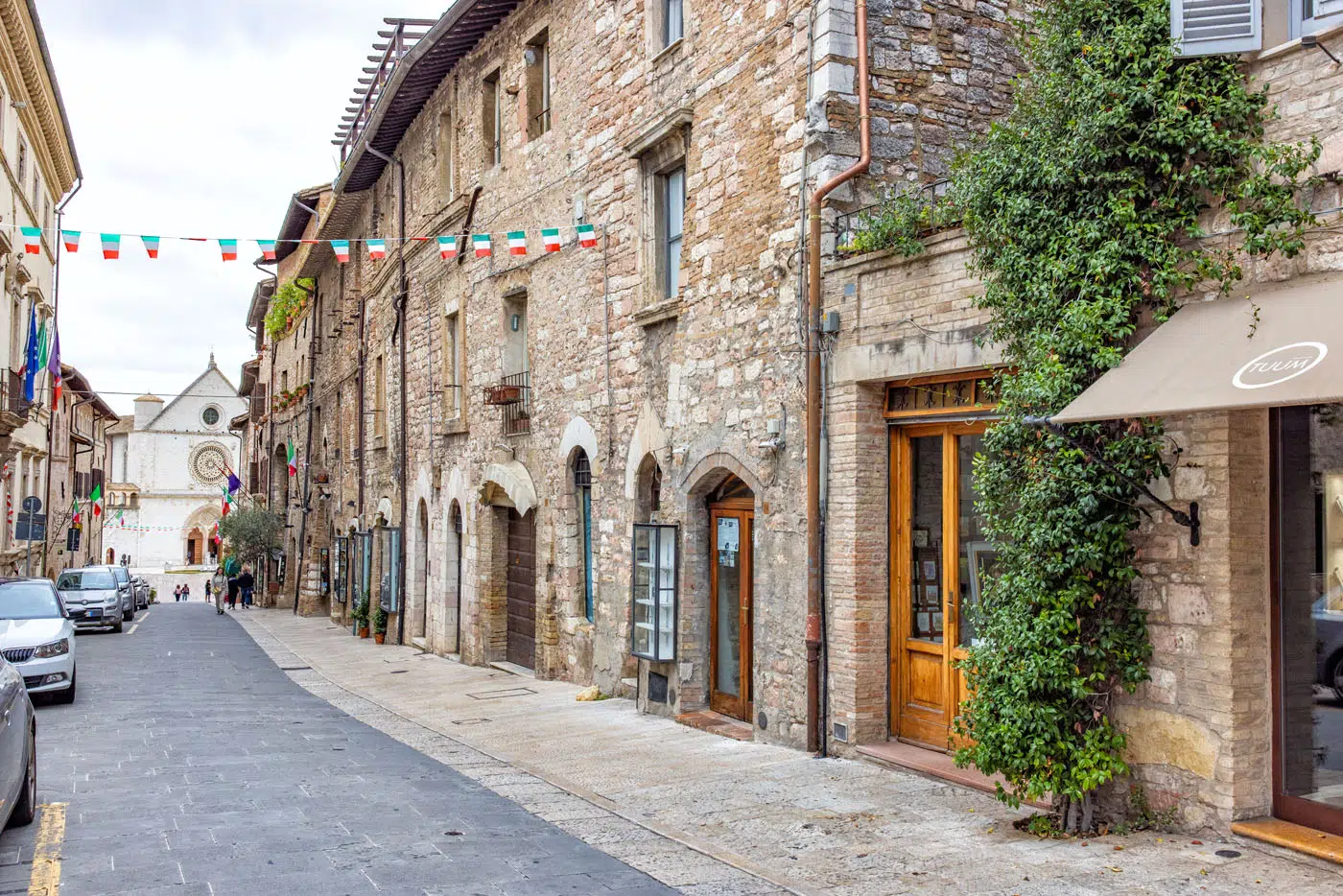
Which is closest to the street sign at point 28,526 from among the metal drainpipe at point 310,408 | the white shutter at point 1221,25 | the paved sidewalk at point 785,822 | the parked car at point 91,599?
the parked car at point 91,599

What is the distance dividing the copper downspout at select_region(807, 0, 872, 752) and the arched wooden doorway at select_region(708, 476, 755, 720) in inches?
49.7

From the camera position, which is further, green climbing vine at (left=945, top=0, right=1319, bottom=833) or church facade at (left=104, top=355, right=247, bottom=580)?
church facade at (left=104, top=355, right=247, bottom=580)

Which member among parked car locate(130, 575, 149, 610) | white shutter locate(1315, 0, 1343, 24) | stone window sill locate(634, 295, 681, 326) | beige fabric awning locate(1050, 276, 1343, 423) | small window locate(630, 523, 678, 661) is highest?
white shutter locate(1315, 0, 1343, 24)

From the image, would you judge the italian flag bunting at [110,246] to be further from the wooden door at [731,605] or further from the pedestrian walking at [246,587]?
the pedestrian walking at [246,587]

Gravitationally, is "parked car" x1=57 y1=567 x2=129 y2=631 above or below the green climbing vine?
below

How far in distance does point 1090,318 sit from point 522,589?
36.7ft

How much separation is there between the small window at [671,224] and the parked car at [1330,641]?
23.0 ft

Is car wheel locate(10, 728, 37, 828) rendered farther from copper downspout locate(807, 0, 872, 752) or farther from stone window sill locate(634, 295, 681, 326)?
stone window sill locate(634, 295, 681, 326)

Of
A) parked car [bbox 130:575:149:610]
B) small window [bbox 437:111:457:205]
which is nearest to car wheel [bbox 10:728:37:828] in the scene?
small window [bbox 437:111:457:205]

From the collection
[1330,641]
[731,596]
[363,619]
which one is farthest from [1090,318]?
[363,619]

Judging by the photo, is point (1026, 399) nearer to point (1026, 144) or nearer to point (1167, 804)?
point (1026, 144)

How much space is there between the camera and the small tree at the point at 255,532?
3956 cm

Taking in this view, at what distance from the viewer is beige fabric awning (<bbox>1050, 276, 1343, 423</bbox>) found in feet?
17.0

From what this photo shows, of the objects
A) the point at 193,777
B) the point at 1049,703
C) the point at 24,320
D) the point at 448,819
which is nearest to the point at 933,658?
the point at 1049,703
